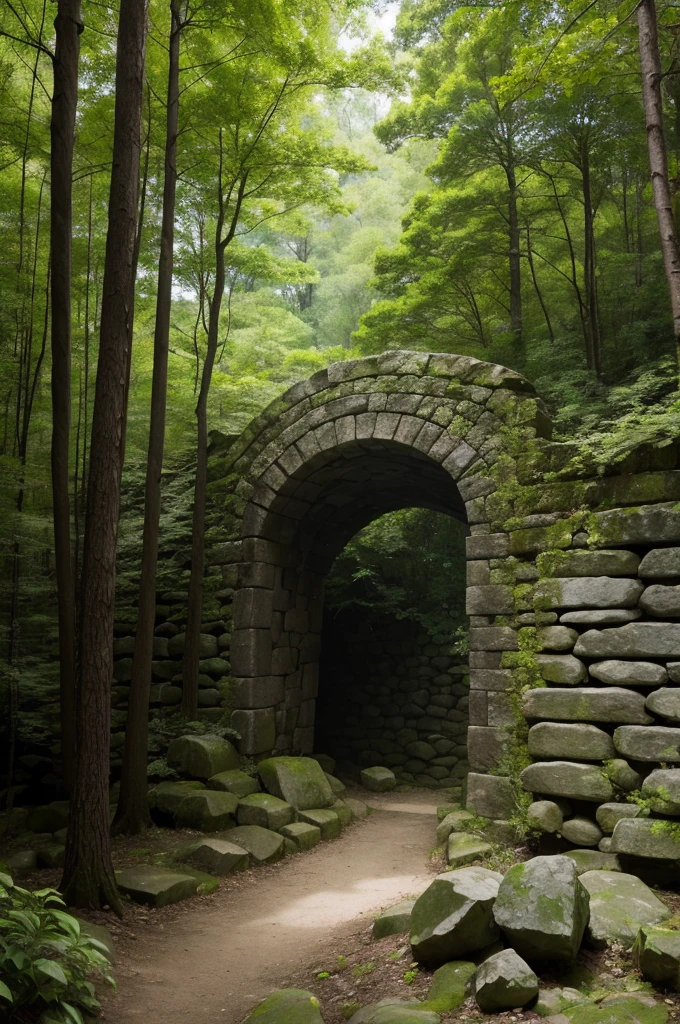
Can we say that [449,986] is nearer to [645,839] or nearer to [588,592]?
[645,839]

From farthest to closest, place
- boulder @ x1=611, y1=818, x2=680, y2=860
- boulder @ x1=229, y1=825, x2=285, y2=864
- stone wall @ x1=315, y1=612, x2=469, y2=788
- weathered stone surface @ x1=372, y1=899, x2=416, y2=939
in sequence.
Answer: stone wall @ x1=315, y1=612, x2=469, y2=788 → boulder @ x1=229, y1=825, x2=285, y2=864 → boulder @ x1=611, y1=818, x2=680, y2=860 → weathered stone surface @ x1=372, y1=899, x2=416, y2=939

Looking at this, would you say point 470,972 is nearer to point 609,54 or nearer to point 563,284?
point 609,54

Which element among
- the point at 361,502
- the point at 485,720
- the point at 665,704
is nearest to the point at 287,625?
the point at 361,502

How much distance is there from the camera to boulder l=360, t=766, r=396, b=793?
929 centimetres

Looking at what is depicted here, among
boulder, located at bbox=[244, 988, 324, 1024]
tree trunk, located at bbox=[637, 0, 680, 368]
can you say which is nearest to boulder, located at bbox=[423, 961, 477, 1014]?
boulder, located at bbox=[244, 988, 324, 1024]

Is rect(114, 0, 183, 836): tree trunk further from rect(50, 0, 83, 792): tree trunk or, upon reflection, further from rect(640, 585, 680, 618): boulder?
rect(640, 585, 680, 618): boulder

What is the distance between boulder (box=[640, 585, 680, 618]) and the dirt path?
2.50 m

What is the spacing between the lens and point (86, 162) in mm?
7598

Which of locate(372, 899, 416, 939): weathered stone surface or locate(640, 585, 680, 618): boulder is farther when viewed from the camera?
locate(640, 585, 680, 618): boulder

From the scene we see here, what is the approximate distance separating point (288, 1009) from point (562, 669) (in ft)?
9.55

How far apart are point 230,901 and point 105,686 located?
1863 mm

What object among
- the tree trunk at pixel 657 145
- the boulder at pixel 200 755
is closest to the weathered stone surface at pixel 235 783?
the boulder at pixel 200 755

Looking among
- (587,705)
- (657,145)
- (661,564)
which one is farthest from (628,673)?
(657,145)

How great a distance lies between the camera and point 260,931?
14.6ft
